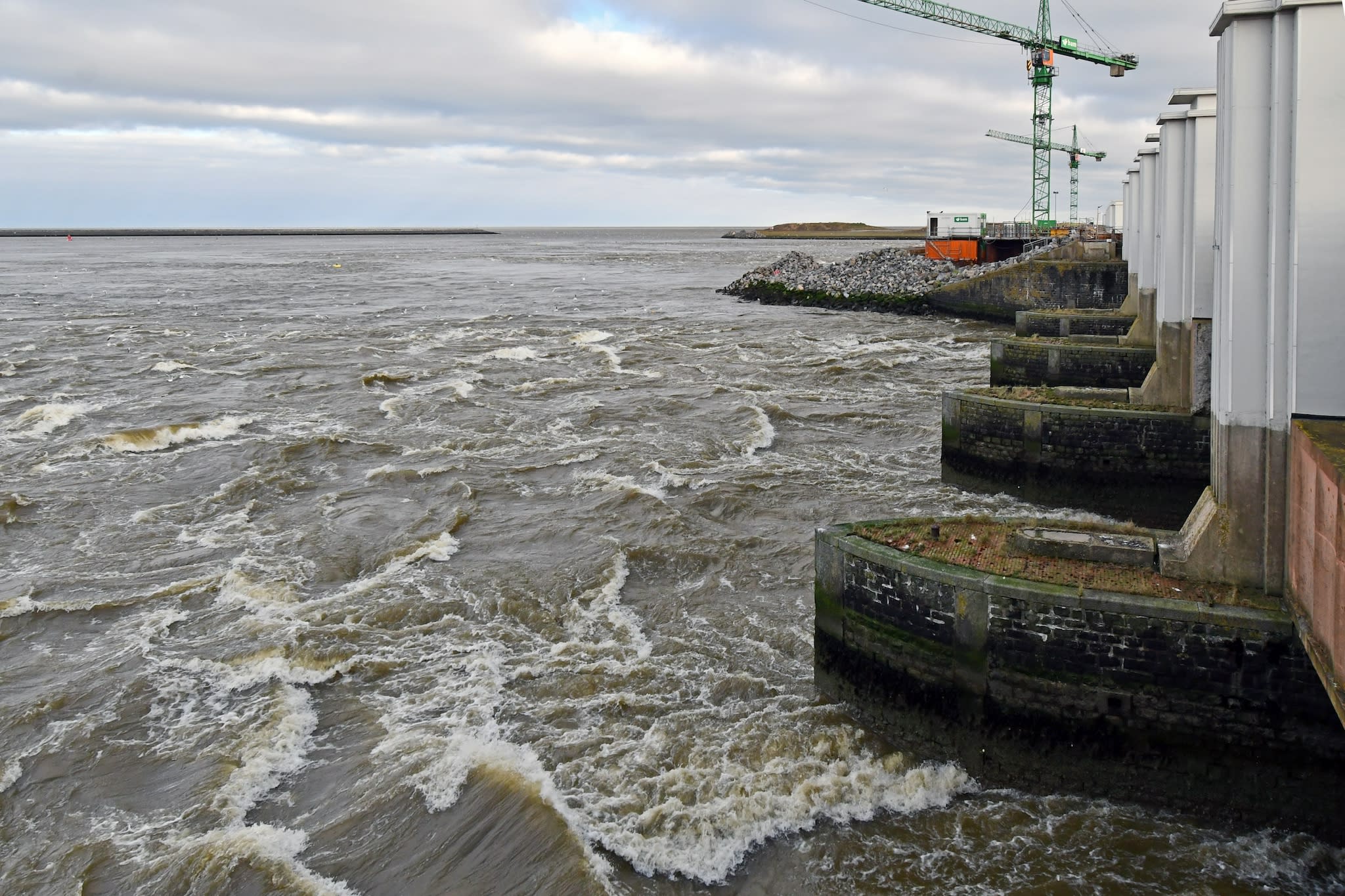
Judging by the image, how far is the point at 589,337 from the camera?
4475 cm

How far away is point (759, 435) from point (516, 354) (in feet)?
55.0

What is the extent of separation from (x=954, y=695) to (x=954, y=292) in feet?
140

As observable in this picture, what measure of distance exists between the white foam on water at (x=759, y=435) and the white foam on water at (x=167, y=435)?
40.8 feet

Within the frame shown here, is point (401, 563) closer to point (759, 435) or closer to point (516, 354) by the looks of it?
point (759, 435)

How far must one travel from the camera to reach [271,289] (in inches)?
2975

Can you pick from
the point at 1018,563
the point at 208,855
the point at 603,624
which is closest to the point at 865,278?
the point at 603,624

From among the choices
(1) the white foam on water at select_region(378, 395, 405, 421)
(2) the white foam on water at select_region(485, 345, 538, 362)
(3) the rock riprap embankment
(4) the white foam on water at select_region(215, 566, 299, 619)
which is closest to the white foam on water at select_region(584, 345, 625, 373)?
(2) the white foam on water at select_region(485, 345, 538, 362)

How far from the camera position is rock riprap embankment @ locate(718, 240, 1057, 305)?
54.5 metres

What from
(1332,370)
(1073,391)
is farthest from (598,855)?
(1073,391)

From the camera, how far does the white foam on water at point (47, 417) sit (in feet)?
86.4

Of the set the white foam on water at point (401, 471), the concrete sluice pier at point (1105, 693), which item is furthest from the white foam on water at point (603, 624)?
the white foam on water at point (401, 471)

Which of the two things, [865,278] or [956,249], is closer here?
[865,278]

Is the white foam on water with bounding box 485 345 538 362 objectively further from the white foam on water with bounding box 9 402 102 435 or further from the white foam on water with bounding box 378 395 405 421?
the white foam on water with bounding box 9 402 102 435

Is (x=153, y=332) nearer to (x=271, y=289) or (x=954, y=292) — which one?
(x=271, y=289)
